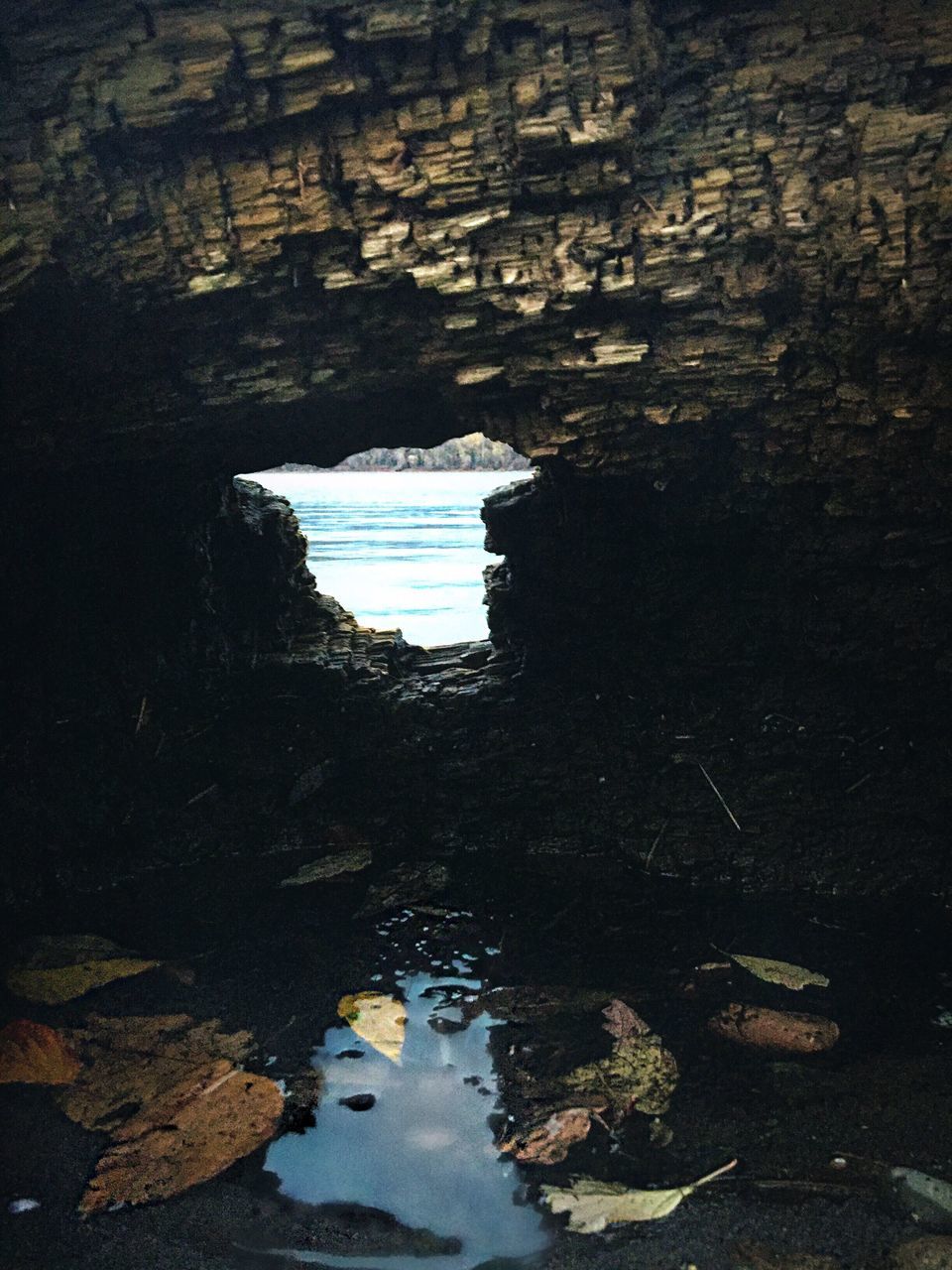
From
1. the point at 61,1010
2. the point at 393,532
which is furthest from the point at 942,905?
the point at 393,532

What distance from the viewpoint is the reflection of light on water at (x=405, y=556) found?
10844 millimetres

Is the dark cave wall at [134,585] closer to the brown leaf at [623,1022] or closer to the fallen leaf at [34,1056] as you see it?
the fallen leaf at [34,1056]

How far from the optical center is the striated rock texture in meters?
3.69

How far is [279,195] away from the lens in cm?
394

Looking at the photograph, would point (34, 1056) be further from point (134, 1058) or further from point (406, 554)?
point (406, 554)

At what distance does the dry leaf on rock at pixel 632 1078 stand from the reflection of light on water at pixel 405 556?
9.72ft

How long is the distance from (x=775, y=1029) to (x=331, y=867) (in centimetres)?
235

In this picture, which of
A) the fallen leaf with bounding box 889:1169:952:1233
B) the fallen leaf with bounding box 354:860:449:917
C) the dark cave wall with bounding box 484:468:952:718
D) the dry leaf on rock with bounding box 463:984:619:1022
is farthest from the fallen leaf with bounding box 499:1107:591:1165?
the dark cave wall with bounding box 484:468:952:718

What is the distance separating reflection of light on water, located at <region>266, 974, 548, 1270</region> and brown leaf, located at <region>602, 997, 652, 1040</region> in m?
0.45

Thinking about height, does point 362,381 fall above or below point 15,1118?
above

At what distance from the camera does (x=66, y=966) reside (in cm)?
444

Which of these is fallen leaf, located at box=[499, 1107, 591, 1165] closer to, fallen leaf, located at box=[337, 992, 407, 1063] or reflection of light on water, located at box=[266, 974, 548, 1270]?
reflection of light on water, located at box=[266, 974, 548, 1270]

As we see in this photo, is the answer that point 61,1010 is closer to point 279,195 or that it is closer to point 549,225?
point 279,195

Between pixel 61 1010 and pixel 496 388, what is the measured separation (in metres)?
2.97
